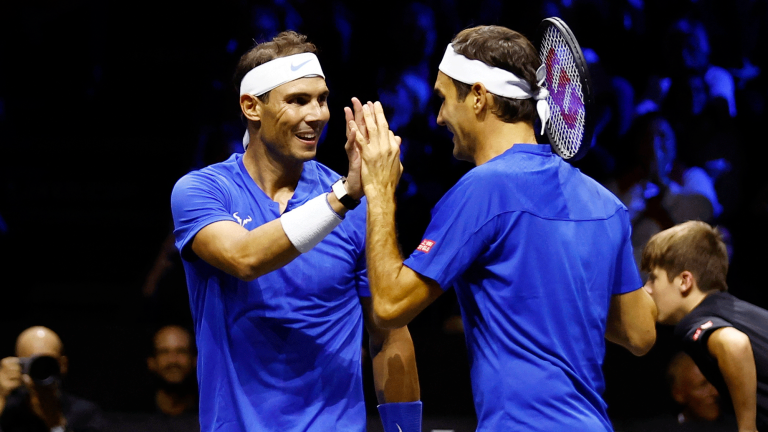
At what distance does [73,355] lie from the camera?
4.34 meters

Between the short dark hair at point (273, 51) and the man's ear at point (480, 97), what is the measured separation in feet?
2.14

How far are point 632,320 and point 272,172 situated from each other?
38.6 inches

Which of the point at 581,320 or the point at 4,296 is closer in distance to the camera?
the point at 581,320

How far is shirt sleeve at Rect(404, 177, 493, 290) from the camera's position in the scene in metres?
1.79

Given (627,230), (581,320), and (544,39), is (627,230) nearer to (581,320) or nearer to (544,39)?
(581,320)

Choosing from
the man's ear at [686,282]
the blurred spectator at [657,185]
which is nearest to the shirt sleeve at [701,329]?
the man's ear at [686,282]

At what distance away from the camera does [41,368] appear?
3578 millimetres

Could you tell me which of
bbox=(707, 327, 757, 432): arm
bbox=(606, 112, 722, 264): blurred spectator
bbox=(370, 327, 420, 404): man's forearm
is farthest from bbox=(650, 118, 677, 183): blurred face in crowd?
bbox=(370, 327, 420, 404): man's forearm

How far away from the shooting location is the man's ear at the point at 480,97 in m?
1.94

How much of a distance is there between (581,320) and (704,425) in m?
2.60

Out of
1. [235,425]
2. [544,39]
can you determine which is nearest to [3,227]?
[235,425]

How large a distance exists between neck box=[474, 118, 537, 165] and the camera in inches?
91.0

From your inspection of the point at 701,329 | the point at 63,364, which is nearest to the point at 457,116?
the point at 701,329

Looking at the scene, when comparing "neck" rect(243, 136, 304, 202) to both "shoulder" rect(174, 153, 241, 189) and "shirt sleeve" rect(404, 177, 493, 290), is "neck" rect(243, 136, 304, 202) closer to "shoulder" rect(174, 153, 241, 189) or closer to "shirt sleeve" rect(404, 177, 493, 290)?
"shoulder" rect(174, 153, 241, 189)
